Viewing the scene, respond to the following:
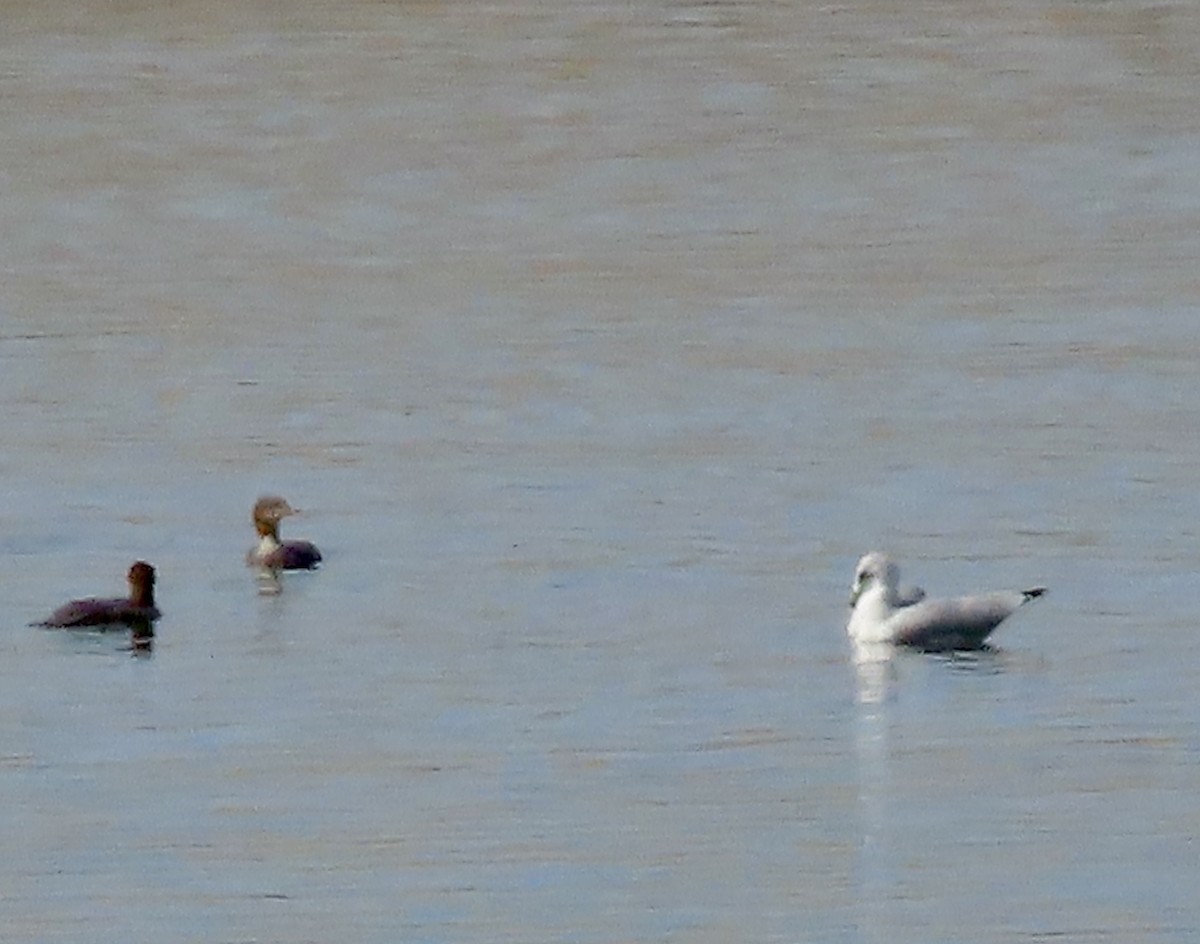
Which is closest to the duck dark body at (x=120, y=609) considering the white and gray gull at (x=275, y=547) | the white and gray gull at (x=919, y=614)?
the white and gray gull at (x=275, y=547)

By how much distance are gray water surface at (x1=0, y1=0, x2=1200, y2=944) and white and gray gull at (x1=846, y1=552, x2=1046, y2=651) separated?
98mm

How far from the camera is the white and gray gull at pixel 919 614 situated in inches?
516

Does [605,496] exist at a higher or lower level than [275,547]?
higher

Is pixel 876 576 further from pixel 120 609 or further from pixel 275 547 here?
pixel 120 609

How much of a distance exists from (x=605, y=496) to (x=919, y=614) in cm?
261

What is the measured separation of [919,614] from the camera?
1324 cm

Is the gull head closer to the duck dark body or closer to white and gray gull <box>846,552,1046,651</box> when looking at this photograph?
white and gray gull <box>846,552,1046,651</box>

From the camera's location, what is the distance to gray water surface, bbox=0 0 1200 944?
407 inches

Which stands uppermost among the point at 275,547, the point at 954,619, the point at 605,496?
the point at 605,496

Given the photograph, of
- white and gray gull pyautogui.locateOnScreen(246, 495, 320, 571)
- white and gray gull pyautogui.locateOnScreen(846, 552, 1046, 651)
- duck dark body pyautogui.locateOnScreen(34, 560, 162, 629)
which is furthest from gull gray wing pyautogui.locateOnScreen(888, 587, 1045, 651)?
duck dark body pyautogui.locateOnScreen(34, 560, 162, 629)

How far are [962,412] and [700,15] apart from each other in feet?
60.4

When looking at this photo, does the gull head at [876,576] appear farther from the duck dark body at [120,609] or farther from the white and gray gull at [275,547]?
the duck dark body at [120,609]

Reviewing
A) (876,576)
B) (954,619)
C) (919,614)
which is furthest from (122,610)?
(954,619)

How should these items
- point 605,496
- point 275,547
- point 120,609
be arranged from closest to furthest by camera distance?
point 120,609 < point 275,547 < point 605,496
